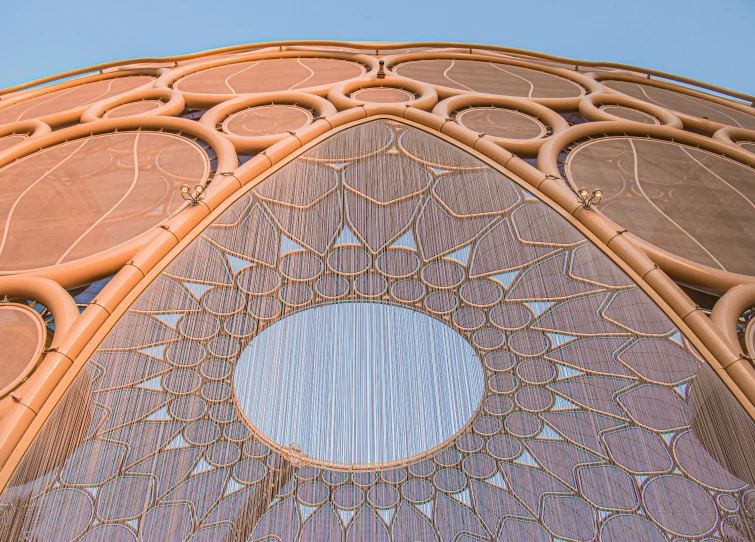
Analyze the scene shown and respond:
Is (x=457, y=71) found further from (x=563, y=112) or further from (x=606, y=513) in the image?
(x=606, y=513)

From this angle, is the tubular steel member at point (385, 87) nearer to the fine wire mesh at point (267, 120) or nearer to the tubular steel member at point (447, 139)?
the fine wire mesh at point (267, 120)

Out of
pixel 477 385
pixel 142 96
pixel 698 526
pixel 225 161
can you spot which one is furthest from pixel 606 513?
pixel 142 96

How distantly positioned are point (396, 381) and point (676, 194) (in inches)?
305

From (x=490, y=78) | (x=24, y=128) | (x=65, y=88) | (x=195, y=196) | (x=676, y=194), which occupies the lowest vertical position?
(x=195, y=196)

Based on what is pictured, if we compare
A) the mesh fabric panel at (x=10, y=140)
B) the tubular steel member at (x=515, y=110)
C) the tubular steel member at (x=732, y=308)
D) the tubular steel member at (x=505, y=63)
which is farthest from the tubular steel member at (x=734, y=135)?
the mesh fabric panel at (x=10, y=140)

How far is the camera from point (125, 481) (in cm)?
1989

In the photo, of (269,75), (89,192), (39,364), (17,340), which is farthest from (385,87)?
(39,364)

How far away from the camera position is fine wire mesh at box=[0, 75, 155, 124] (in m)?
20.1

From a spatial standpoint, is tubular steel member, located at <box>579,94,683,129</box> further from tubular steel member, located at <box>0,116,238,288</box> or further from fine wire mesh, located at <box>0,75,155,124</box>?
fine wire mesh, located at <box>0,75,155,124</box>

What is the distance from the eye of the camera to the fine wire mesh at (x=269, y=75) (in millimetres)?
20312

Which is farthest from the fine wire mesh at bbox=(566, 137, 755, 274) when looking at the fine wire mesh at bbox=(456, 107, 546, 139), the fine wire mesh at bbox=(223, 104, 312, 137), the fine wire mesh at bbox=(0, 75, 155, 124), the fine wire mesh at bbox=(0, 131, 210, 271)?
the fine wire mesh at bbox=(0, 75, 155, 124)

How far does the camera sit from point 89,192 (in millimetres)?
14633

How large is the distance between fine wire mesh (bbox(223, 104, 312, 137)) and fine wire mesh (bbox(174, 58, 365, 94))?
177 cm

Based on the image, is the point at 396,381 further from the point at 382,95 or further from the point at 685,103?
the point at 685,103
